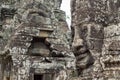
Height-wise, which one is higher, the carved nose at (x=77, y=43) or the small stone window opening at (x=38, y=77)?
the carved nose at (x=77, y=43)

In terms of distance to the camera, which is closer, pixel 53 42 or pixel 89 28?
pixel 89 28

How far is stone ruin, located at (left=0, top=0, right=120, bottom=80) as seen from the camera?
1188 centimetres

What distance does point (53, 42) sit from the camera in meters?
13.1

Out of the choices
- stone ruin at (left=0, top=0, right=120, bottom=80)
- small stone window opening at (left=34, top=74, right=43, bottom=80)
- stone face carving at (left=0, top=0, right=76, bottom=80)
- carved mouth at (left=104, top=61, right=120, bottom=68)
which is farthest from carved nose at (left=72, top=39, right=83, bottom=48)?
carved mouth at (left=104, top=61, right=120, bottom=68)

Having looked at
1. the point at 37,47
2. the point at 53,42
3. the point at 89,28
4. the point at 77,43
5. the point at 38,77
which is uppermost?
the point at 89,28

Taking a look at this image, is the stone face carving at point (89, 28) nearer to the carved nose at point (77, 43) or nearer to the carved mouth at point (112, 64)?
the carved nose at point (77, 43)

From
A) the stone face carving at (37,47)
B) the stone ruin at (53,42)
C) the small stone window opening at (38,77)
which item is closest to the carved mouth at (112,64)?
the stone ruin at (53,42)

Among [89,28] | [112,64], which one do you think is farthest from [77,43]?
[112,64]

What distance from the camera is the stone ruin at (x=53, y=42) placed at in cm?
1188

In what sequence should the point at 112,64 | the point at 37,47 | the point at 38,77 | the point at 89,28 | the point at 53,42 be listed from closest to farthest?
the point at 112,64 → the point at 89,28 → the point at 53,42 → the point at 37,47 → the point at 38,77

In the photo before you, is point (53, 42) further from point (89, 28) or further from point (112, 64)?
point (112, 64)

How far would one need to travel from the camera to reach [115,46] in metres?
8.41

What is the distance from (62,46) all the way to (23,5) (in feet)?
6.78

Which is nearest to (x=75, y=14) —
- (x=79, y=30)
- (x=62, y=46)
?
(x=79, y=30)
